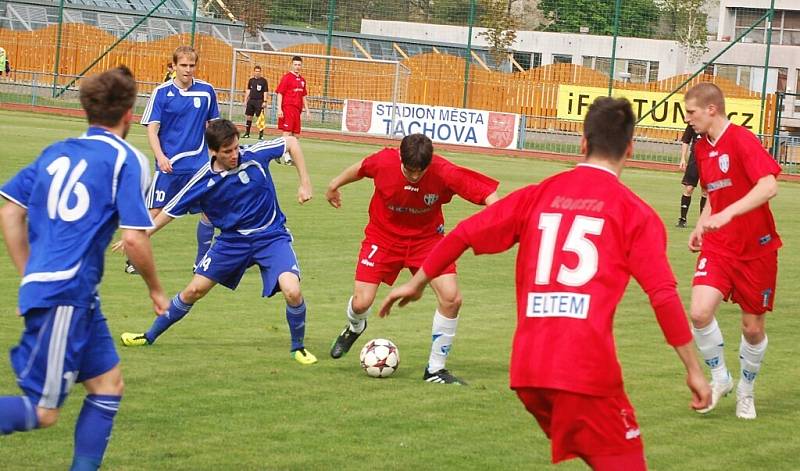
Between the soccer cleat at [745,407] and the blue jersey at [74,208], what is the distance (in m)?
4.50

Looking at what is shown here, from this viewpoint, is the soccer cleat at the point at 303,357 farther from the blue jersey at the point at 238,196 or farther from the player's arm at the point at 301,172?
the player's arm at the point at 301,172

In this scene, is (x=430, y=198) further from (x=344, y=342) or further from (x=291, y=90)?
(x=291, y=90)

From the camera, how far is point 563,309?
4.49 meters

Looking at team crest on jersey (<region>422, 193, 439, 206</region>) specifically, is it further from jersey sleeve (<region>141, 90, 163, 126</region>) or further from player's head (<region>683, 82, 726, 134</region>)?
jersey sleeve (<region>141, 90, 163, 126</region>)

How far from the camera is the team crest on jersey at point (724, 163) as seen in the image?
26.4 ft

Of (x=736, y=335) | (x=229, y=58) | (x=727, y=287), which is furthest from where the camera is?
(x=229, y=58)

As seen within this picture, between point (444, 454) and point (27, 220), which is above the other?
point (27, 220)

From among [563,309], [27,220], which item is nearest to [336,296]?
[27,220]

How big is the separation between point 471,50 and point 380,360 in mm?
30866

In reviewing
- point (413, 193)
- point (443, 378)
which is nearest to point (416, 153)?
point (413, 193)

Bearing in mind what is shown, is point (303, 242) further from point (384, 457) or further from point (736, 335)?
point (384, 457)

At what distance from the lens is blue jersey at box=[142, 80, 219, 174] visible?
12.6 metres

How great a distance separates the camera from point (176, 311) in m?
9.12

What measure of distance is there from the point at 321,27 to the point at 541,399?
3821 cm
